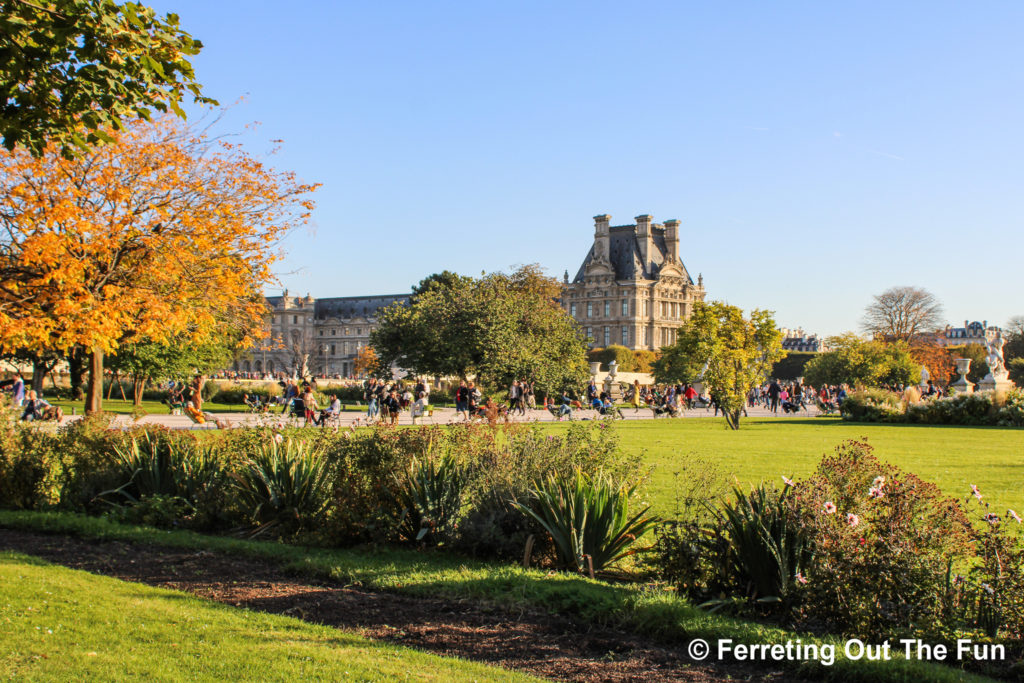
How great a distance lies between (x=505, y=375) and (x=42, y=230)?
26.6 m

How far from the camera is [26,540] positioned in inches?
331

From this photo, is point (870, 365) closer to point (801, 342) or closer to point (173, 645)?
point (173, 645)

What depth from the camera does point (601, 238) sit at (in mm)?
118875

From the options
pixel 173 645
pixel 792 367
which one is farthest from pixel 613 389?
pixel 792 367

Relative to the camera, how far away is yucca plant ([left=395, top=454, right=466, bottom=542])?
24.7ft

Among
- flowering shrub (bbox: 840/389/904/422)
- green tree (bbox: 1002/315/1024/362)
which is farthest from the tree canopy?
flowering shrub (bbox: 840/389/904/422)

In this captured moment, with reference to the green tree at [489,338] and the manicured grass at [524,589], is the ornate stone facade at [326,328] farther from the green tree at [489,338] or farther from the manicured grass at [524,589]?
the manicured grass at [524,589]

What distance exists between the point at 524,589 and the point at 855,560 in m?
2.15

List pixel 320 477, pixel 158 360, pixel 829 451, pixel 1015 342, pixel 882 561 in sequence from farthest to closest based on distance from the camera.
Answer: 1. pixel 1015 342
2. pixel 158 360
3. pixel 829 451
4. pixel 320 477
5. pixel 882 561

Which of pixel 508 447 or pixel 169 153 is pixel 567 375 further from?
pixel 508 447

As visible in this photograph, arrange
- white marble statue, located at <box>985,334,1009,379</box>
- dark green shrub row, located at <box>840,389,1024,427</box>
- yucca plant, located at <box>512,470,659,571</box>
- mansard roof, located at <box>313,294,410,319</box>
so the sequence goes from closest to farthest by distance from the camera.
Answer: yucca plant, located at <box>512,470,659,571</box> < dark green shrub row, located at <box>840,389,1024,427</box> < white marble statue, located at <box>985,334,1009,379</box> < mansard roof, located at <box>313,294,410,319</box>

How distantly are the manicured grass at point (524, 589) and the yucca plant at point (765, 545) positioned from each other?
1.13 feet

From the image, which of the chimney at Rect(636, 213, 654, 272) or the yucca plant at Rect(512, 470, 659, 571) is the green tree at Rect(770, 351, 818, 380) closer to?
the chimney at Rect(636, 213, 654, 272)

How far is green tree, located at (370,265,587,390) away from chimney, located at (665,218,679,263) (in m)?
73.7
